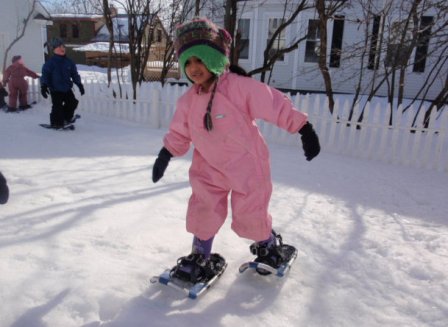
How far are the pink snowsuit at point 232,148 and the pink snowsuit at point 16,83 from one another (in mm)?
8212

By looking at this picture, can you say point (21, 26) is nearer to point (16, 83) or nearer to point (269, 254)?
point (16, 83)

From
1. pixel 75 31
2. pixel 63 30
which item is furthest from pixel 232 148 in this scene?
pixel 63 30

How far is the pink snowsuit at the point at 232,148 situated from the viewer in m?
2.15

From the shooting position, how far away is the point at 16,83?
9.23m

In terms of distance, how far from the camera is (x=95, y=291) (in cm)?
218

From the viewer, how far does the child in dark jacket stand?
6.80m

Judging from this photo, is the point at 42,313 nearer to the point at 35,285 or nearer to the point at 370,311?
the point at 35,285

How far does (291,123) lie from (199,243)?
2.88ft

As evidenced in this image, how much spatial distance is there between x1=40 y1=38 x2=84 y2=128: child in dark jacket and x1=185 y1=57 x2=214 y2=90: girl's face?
542cm

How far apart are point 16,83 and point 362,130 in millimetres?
7708

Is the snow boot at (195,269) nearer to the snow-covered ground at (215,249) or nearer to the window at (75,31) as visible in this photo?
the snow-covered ground at (215,249)

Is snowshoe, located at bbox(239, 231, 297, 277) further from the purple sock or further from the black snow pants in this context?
the black snow pants

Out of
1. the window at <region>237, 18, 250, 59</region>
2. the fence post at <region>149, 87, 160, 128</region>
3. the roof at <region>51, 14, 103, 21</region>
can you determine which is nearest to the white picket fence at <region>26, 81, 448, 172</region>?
the fence post at <region>149, 87, 160, 128</region>

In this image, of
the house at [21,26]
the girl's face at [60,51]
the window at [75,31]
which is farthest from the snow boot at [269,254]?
the window at [75,31]
